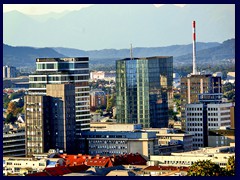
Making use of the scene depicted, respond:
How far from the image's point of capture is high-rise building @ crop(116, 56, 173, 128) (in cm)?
6812

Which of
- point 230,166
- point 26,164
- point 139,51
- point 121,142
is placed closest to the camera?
point 230,166

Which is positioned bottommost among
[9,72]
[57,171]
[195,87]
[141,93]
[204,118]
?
[57,171]

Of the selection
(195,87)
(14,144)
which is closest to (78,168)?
(14,144)

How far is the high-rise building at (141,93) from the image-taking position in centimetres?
6812

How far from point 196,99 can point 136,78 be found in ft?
14.0

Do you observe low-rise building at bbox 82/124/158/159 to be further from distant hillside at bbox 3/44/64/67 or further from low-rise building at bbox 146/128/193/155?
distant hillside at bbox 3/44/64/67

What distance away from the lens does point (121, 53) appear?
457 feet

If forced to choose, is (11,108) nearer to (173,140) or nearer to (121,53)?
(173,140)

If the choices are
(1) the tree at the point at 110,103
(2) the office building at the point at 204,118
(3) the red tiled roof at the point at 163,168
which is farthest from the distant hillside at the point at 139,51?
(3) the red tiled roof at the point at 163,168

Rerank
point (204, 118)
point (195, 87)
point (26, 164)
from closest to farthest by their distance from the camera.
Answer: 1. point (26, 164)
2. point (204, 118)
3. point (195, 87)

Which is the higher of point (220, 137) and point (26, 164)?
point (220, 137)

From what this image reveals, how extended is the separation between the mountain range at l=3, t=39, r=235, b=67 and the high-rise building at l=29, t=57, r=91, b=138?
229 feet

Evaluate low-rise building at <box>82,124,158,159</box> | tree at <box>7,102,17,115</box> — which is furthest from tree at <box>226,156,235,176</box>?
tree at <box>7,102,17,115</box>

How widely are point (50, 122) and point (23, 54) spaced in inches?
3273
